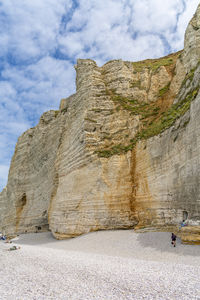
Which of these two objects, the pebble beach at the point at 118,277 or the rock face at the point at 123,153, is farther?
the rock face at the point at 123,153

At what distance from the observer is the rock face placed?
1301 centimetres

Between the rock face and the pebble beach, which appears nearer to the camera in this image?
the pebble beach

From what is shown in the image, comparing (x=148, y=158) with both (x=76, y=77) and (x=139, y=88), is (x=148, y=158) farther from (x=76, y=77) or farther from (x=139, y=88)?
(x=76, y=77)

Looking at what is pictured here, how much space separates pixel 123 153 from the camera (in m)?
18.6

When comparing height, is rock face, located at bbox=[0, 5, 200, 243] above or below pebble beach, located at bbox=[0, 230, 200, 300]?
above

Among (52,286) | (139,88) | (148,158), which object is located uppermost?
(139,88)

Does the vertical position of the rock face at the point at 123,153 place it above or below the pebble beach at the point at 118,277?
above

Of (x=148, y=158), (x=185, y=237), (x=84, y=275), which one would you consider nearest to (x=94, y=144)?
(x=148, y=158)

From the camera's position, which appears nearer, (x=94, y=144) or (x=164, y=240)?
(x=164, y=240)

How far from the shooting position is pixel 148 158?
16.3 meters

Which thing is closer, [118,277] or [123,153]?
[118,277]

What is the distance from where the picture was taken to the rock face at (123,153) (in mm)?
13008

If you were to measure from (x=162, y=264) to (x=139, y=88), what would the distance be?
721 inches

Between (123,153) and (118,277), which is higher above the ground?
(123,153)
